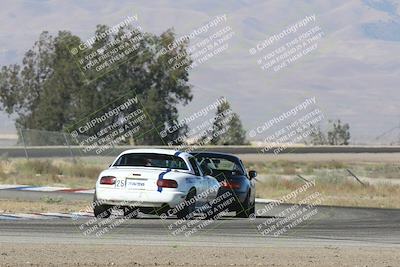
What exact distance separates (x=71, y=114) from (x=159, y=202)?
61997mm

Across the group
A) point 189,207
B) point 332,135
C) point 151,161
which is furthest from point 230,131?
point 189,207

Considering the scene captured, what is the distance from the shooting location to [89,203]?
89.3ft

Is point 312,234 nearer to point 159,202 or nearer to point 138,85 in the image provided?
point 159,202

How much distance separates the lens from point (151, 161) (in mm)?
20000

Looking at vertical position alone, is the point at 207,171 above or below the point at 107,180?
below

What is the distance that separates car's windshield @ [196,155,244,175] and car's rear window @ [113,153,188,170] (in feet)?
8.80

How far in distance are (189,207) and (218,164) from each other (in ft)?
12.6

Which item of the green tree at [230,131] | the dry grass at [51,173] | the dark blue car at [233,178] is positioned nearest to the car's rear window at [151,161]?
the dark blue car at [233,178]

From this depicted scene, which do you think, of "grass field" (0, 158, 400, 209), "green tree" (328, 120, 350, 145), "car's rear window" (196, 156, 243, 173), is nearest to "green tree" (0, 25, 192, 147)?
"grass field" (0, 158, 400, 209)

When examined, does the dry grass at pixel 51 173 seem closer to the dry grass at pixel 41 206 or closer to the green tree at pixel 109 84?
the dry grass at pixel 41 206

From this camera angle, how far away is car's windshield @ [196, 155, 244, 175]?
901 inches

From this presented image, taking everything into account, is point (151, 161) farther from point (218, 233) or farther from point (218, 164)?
point (218, 164)

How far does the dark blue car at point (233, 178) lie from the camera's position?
2234cm

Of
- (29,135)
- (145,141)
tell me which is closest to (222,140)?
(145,141)
